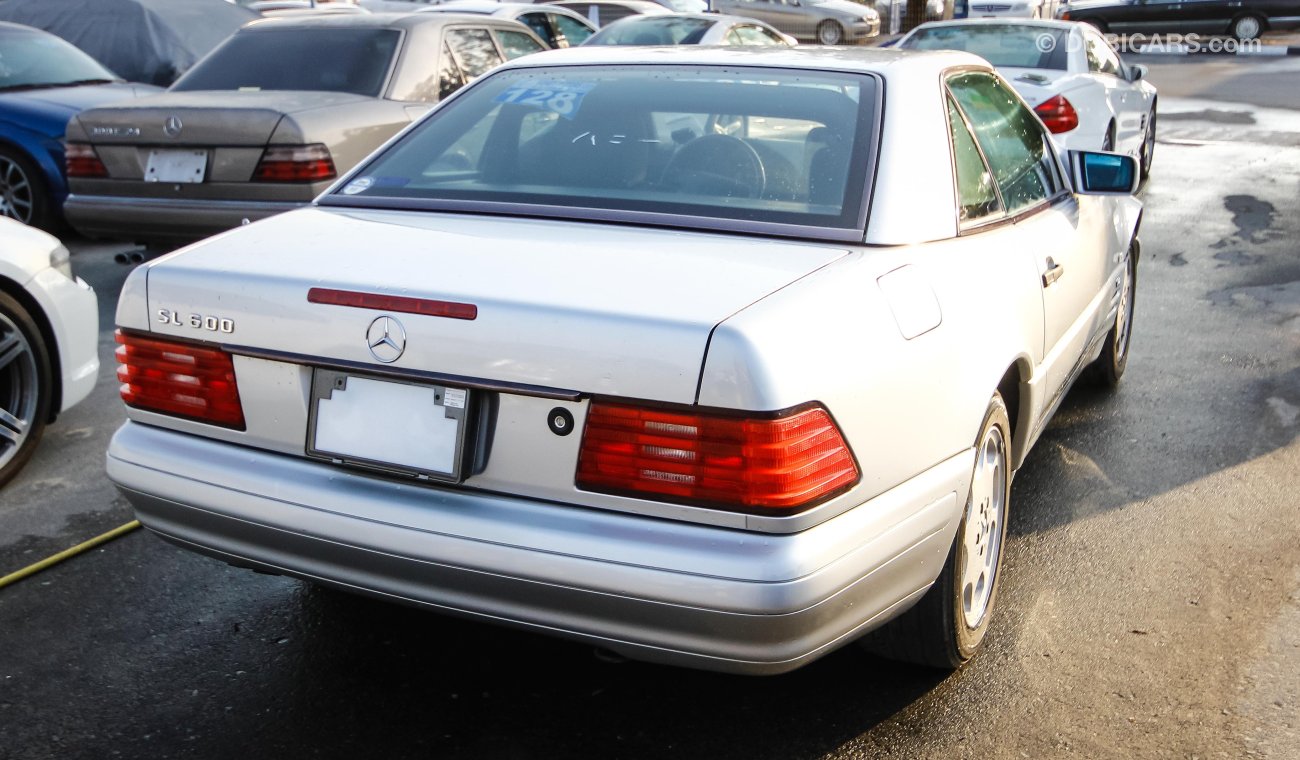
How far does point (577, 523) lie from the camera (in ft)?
8.14

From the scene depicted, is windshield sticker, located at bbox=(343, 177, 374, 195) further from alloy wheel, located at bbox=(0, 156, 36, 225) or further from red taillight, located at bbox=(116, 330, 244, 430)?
alloy wheel, located at bbox=(0, 156, 36, 225)

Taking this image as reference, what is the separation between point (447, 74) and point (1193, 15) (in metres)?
23.9

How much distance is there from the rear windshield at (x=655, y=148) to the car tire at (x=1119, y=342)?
2.37 m

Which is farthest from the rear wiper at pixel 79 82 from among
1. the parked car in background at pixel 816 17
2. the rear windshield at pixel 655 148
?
the parked car in background at pixel 816 17

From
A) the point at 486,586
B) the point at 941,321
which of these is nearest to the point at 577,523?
the point at 486,586

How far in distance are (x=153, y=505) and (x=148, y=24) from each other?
1030 centimetres

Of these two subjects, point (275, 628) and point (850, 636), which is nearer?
point (850, 636)

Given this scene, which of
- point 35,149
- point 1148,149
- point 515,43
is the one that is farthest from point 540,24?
point 1148,149

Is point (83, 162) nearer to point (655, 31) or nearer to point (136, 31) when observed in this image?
point (136, 31)

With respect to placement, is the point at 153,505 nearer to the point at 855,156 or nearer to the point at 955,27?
the point at 855,156

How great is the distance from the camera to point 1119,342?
5.56 meters

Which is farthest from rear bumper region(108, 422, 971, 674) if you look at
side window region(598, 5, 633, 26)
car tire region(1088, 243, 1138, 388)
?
side window region(598, 5, 633, 26)

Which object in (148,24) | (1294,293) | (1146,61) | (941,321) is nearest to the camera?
(941,321)

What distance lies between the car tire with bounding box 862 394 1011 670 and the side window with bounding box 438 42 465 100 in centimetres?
499
